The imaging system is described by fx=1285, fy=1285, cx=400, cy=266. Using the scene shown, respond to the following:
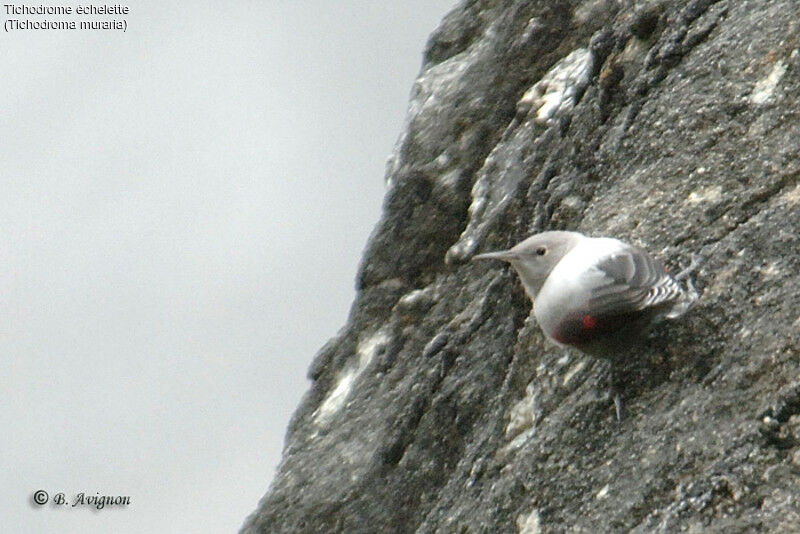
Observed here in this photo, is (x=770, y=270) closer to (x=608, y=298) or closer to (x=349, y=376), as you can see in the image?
(x=608, y=298)

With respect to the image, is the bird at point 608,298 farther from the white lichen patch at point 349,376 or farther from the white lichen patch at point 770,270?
the white lichen patch at point 349,376

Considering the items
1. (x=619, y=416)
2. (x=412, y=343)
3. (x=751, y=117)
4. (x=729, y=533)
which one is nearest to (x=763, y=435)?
(x=729, y=533)

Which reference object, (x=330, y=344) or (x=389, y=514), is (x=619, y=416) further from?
(x=330, y=344)

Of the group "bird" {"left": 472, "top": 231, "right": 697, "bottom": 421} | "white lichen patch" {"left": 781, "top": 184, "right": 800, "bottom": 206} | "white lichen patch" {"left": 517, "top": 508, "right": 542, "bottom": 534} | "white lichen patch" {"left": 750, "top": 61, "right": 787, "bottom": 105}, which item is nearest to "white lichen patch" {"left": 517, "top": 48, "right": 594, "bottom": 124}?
"white lichen patch" {"left": 750, "top": 61, "right": 787, "bottom": 105}

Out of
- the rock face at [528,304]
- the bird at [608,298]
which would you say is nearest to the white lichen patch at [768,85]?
the rock face at [528,304]

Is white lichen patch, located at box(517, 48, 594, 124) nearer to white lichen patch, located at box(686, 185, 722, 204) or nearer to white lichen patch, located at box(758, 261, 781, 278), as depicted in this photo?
white lichen patch, located at box(686, 185, 722, 204)
